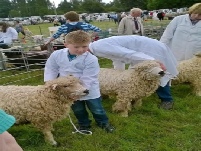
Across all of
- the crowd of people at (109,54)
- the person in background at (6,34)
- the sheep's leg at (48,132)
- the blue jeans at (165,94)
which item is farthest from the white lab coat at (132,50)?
the person in background at (6,34)

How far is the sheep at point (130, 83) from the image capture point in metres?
4.02

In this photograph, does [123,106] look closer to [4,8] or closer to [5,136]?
[5,136]

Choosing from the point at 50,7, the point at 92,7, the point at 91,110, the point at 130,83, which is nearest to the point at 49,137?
the point at 91,110

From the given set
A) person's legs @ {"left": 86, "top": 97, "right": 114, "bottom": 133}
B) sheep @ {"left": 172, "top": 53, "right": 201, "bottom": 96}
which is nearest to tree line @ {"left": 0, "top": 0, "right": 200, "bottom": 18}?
sheep @ {"left": 172, "top": 53, "right": 201, "bottom": 96}

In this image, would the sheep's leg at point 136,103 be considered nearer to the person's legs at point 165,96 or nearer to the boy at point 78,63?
the person's legs at point 165,96

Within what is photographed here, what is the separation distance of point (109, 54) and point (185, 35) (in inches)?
64.7

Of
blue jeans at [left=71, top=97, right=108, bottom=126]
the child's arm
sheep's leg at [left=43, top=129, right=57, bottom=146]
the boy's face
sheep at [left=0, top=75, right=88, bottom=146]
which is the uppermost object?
the boy's face

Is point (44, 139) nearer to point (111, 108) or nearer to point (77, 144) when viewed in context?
point (77, 144)

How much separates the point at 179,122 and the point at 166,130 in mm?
345

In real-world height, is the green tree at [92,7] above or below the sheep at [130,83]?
below

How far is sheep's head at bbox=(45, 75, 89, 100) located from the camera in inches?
122

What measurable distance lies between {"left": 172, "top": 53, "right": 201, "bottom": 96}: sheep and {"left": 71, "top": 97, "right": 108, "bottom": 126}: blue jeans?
6.08 ft

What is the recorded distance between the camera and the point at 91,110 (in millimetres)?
3643

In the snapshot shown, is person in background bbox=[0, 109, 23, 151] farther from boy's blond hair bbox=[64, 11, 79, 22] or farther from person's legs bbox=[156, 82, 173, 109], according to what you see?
boy's blond hair bbox=[64, 11, 79, 22]
